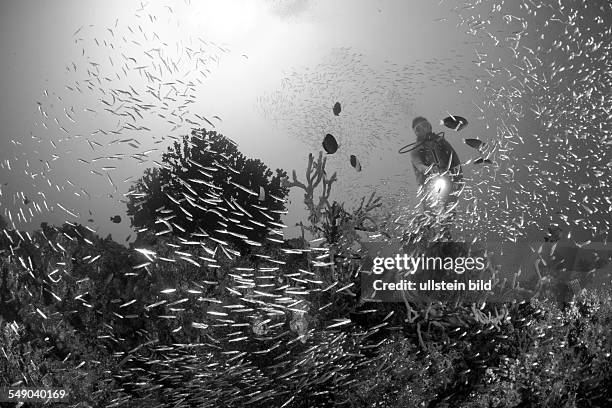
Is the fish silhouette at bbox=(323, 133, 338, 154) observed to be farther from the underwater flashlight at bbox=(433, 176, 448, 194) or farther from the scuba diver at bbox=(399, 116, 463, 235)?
the underwater flashlight at bbox=(433, 176, 448, 194)

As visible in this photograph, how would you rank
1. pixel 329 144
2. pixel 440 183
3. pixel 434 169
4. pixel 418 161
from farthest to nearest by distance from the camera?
pixel 418 161, pixel 434 169, pixel 440 183, pixel 329 144

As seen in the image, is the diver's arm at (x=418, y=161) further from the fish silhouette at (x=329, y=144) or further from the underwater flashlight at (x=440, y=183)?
the fish silhouette at (x=329, y=144)

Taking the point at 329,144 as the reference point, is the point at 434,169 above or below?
above

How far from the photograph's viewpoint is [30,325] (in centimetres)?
659

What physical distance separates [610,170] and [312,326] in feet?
135

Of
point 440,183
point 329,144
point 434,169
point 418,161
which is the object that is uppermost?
point 418,161

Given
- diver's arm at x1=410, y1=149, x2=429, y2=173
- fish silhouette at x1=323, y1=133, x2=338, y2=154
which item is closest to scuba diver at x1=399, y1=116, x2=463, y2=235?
diver's arm at x1=410, y1=149, x2=429, y2=173

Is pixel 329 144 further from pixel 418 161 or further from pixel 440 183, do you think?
pixel 418 161

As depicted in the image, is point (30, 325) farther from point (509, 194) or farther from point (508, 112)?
point (509, 194)

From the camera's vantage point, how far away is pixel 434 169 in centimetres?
951

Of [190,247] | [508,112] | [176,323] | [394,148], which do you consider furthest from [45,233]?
[394,148]

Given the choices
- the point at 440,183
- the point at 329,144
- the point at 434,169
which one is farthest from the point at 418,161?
the point at 329,144

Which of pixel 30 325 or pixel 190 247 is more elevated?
pixel 190 247

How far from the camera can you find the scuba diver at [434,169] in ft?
28.3
